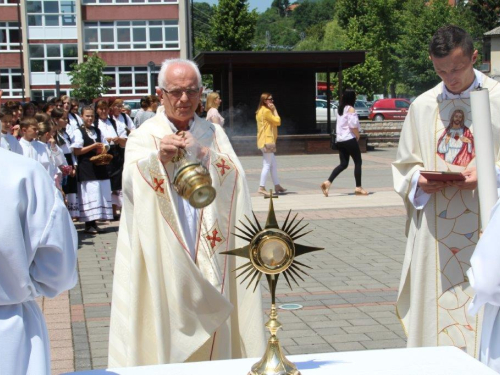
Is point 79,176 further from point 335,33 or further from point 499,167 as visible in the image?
point 335,33

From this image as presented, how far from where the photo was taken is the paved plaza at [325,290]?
5898mm

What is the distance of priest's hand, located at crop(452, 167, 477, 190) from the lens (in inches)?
169

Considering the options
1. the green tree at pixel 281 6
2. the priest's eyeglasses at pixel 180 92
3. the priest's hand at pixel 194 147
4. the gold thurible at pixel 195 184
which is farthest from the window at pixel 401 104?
the green tree at pixel 281 6

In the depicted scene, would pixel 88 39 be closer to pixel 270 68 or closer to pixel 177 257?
pixel 270 68

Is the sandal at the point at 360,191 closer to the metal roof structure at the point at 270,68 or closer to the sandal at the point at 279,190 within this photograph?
the sandal at the point at 279,190

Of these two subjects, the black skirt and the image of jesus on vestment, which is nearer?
the image of jesus on vestment

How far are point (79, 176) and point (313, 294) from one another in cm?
496

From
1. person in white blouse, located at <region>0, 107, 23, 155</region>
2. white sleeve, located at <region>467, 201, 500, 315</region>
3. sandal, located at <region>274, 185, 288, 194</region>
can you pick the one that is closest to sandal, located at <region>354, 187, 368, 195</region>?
sandal, located at <region>274, 185, 288, 194</region>

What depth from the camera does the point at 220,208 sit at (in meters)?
4.16

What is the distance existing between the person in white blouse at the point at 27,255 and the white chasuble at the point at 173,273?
1342 millimetres

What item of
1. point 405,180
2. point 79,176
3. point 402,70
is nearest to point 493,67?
point 402,70

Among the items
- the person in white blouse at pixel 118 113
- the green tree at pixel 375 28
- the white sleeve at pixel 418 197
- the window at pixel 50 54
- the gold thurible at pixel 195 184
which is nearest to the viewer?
the gold thurible at pixel 195 184

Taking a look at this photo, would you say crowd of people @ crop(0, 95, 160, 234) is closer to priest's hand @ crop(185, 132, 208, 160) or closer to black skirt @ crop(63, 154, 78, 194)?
black skirt @ crop(63, 154, 78, 194)

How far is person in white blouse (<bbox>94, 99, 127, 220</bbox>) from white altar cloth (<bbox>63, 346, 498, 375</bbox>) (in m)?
8.90
